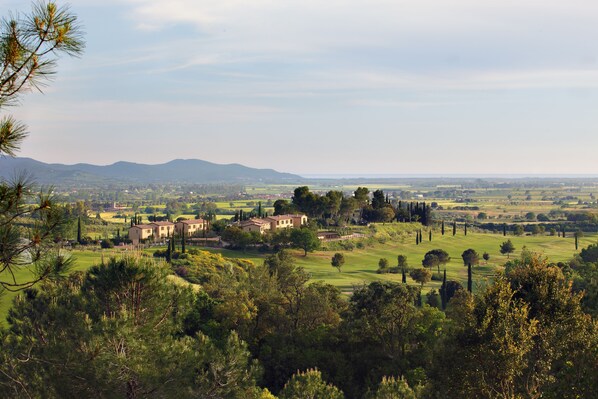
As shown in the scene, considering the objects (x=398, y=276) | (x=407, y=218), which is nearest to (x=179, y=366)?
(x=398, y=276)

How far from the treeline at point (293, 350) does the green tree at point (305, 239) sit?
49.6 metres

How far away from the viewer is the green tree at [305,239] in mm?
87438

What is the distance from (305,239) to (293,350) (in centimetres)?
4962

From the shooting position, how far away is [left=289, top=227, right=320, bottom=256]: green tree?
8744 cm

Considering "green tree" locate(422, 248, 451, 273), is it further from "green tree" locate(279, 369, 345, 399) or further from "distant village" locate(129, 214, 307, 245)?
"green tree" locate(279, 369, 345, 399)

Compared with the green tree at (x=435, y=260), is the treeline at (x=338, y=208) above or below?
above

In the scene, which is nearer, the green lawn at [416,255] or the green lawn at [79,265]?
the green lawn at [79,265]

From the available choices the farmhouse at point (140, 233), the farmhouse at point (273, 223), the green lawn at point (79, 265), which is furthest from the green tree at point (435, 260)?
the farmhouse at point (140, 233)

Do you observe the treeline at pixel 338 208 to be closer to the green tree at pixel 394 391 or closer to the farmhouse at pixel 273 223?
the farmhouse at pixel 273 223

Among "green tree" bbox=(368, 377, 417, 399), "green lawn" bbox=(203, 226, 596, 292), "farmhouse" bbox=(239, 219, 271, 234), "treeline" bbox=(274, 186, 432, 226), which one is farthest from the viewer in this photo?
"treeline" bbox=(274, 186, 432, 226)

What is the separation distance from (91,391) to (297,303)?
22793mm

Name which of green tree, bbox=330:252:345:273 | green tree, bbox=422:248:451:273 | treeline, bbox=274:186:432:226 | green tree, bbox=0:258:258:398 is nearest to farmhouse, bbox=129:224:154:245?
treeline, bbox=274:186:432:226

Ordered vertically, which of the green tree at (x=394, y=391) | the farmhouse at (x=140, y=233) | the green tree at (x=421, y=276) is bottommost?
the green tree at (x=421, y=276)

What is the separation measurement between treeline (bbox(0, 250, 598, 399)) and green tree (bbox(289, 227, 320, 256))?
4960 cm
